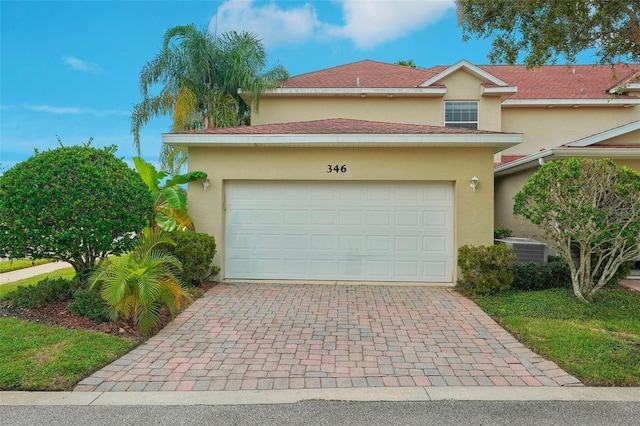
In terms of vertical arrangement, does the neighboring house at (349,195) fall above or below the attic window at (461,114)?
below

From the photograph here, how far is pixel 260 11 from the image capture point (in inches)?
619

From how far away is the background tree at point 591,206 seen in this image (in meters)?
6.60

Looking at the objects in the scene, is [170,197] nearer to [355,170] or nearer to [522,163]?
[355,170]

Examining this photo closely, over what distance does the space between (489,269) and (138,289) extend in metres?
6.70

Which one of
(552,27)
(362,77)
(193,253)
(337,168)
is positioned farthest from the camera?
(362,77)

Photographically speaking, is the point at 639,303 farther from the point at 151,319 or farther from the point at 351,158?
the point at 151,319

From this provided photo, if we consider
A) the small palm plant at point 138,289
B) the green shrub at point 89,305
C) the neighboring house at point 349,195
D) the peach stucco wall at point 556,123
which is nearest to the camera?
the small palm plant at point 138,289

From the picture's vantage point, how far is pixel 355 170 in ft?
30.8

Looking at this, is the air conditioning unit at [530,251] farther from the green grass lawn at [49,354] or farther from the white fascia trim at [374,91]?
the green grass lawn at [49,354]

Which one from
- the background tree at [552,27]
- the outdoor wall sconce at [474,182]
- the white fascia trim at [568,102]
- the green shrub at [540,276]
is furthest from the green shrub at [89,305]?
the white fascia trim at [568,102]

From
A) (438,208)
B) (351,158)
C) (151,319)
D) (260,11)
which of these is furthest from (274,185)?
(260,11)

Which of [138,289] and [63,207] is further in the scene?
[63,207]

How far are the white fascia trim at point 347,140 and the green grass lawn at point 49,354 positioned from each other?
511 centimetres

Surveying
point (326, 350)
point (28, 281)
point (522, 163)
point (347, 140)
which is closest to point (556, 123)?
point (522, 163)
